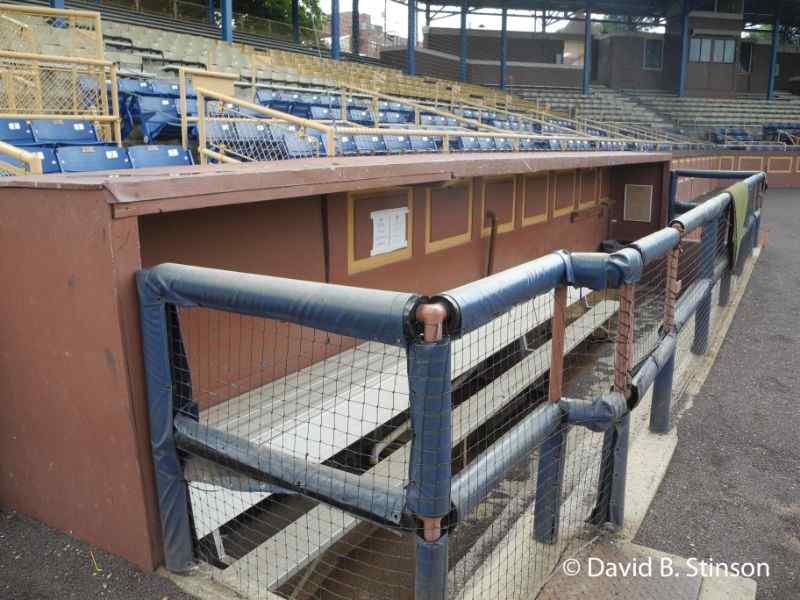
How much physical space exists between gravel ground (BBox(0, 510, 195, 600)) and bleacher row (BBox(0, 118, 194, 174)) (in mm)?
3248

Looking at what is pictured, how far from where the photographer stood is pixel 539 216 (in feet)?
26.8

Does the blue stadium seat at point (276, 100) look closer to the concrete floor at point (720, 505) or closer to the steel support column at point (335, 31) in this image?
the concrete floor at point (720, 505)

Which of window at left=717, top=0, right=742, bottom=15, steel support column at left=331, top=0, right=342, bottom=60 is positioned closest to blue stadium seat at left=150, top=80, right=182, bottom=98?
steel support column at left=331, top=0, right=342, bottom=60

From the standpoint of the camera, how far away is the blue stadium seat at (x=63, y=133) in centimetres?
728

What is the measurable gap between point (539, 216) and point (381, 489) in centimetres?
661

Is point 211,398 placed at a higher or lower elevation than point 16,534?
higher

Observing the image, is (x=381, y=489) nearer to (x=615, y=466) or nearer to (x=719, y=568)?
(x=615, y=466)

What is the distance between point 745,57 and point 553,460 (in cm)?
4841

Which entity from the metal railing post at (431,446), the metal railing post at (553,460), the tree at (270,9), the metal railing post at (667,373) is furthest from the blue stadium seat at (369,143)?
the tree at (270,9)

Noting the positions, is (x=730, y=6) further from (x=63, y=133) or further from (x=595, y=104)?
(x=63, y=133)

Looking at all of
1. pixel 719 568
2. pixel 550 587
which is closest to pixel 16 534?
pixel 550 587

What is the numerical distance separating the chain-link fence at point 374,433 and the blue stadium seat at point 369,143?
5.63 metres

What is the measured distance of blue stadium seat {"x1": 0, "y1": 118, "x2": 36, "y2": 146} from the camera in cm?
701

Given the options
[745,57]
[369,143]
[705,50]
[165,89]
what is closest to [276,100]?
[165,89]
